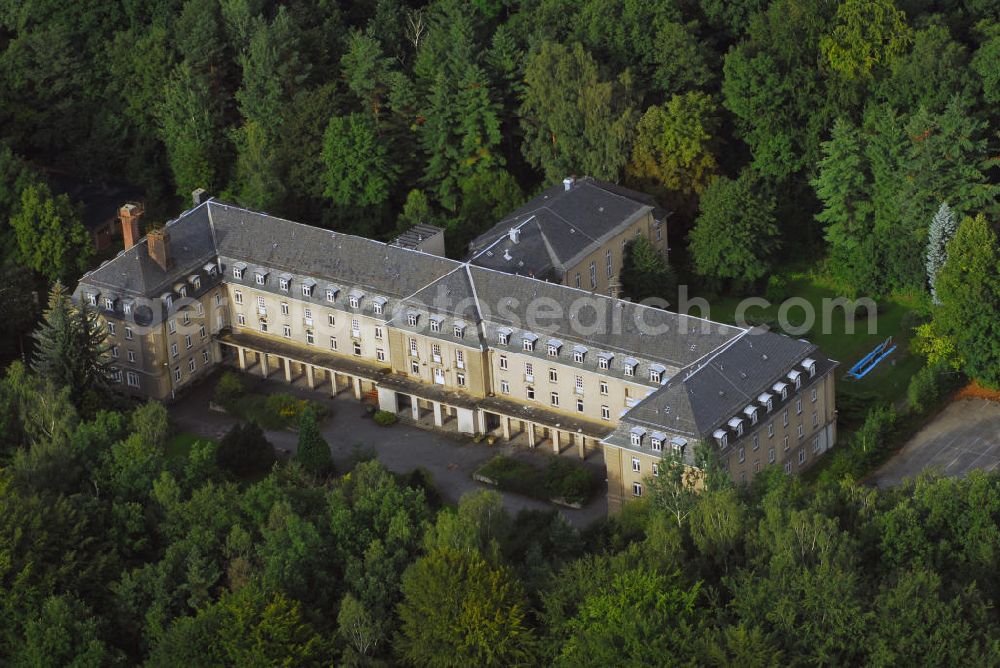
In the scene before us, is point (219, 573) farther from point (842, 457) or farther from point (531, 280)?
point (842, 457)

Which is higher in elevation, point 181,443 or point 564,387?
point 564,387

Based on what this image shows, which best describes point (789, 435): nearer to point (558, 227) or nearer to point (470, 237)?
point (558, 227)

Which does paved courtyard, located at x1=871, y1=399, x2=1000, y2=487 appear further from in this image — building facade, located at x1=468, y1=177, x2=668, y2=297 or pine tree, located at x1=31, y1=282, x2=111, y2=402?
pine tree, located at x1=31, y1=282, x2=111, y2=402

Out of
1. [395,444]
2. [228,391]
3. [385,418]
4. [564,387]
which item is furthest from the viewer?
[228,391]

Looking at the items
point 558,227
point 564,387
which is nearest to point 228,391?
point 564,387

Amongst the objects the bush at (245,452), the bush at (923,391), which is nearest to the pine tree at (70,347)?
the bush at (245,452)

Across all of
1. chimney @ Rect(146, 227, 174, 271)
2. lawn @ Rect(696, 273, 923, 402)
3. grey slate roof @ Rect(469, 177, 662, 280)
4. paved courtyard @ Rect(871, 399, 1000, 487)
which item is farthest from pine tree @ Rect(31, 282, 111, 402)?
paved courtyard @ Rect(871, 399, 1000, 487)
